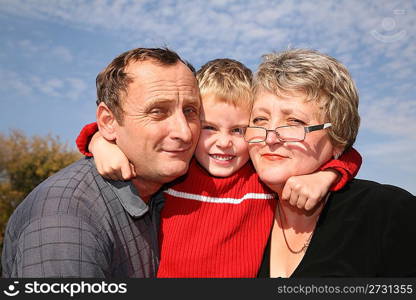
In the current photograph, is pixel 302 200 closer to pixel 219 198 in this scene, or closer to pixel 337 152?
pixel 337 152

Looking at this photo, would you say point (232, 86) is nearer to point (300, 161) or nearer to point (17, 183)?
point (300, 161)

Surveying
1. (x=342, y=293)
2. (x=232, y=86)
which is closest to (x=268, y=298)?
(x=342, y=293)

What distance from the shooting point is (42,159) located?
32.4 metres

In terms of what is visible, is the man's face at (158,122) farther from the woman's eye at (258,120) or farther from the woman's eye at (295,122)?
the woman's eye at (295,122)

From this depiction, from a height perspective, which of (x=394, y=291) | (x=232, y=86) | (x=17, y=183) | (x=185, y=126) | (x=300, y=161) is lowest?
(x=394, y=291)

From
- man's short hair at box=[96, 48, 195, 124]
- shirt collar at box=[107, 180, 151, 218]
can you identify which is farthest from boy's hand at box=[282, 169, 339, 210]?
man's short hair at box=[96, 48, 195, 124]

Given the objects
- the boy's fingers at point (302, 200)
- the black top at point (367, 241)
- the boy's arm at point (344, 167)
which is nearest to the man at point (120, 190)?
the boy's fingers at point (302, 200)

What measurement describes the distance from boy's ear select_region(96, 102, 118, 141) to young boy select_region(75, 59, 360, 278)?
0.51 ft

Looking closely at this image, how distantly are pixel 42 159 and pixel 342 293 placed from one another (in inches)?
1246

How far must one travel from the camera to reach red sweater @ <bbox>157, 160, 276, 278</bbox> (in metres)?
3.77

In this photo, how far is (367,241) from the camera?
11.5ft

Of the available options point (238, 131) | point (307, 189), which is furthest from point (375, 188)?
point (238, 131)

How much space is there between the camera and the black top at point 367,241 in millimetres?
3475

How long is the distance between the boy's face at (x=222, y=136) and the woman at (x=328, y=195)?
151 millimetres
